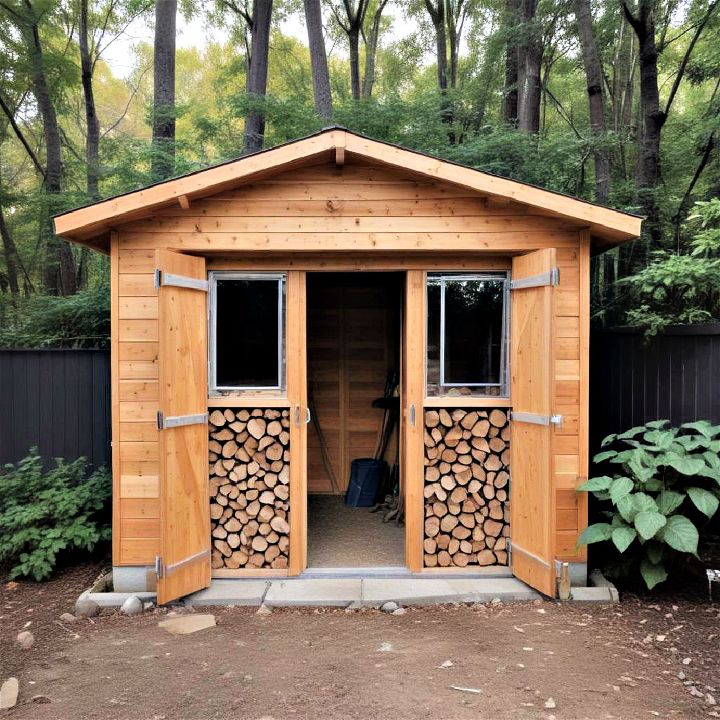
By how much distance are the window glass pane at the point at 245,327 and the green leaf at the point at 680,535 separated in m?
2.69

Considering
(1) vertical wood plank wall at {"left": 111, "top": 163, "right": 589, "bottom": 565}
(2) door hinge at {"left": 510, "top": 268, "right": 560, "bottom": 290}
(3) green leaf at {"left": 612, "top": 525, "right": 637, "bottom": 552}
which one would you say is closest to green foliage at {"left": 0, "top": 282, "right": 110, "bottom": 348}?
(1) vertical wood plank wall at {"left": 111, "top": 163, "right": 589, "bottom": 565}

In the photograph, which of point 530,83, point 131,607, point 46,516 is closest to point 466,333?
point 131,607

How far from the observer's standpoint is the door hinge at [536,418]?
3480mm

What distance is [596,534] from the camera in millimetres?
3588

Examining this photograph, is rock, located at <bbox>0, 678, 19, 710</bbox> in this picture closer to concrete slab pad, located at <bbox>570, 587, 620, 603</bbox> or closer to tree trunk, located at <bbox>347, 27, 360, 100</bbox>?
concrete slab pad, located at <bbox>570, 587, 620, 603</bbox>

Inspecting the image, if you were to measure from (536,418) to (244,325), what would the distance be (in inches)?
81.7

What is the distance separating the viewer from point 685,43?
11609 millimetres

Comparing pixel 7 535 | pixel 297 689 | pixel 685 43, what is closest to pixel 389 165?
pixel 297 689

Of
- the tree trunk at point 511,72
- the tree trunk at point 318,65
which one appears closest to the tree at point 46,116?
the tree trunk at point 318,65

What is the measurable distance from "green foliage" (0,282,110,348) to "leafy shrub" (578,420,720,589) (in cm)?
536

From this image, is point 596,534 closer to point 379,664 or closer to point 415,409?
point 415,409

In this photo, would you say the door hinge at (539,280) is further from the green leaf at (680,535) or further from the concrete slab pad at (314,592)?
the concrete slab pad at (314,592)

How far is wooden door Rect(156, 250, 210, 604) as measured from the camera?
3529 mm

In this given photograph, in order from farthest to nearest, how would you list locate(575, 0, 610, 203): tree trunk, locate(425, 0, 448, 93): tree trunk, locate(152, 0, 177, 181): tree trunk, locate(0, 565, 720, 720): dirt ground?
locate(425, 0, 448, 93): tree trunk, locate(152, 0, 177, 181): tree trunk, locate(575, 0, 610, 203): tree trunk, locate(0, 565, 720, 720): dirt ground
